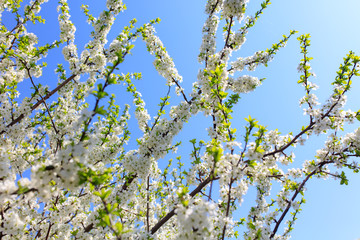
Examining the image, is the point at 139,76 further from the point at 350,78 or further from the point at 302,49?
the point at 350,78

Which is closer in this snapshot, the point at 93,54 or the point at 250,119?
the point at 250,119

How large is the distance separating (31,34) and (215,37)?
8.96m

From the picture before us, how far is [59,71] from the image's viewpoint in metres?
8.96

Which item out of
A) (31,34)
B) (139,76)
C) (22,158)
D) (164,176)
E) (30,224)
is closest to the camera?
(30,224)

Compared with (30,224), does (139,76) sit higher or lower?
higher

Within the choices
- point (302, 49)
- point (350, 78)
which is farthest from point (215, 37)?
point (350, 78)

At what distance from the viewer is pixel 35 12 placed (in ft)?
32.3

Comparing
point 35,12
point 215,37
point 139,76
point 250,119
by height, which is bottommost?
point 250,119

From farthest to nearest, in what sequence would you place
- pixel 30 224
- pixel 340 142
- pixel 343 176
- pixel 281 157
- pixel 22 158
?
pixel 22 158 < pixel 30 224 < pixel 281 157 < pixel 340 142 < pixel 343 176

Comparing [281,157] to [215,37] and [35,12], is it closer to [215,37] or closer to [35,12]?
[215,37]

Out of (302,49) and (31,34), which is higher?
(31,34)

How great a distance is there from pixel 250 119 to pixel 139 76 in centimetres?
617

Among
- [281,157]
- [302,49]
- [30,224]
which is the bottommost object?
[281,157]

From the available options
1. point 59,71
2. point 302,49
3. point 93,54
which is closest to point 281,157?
point 302,49
